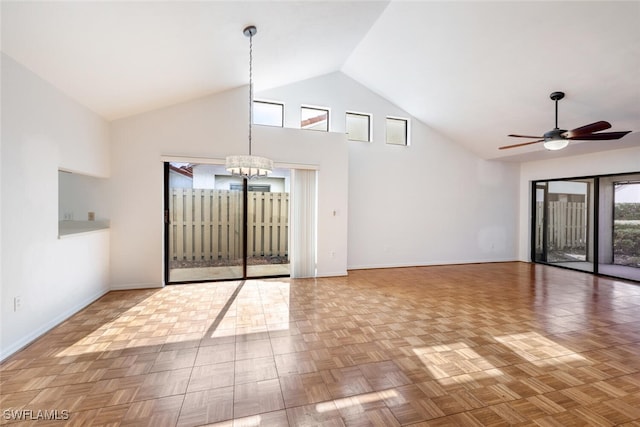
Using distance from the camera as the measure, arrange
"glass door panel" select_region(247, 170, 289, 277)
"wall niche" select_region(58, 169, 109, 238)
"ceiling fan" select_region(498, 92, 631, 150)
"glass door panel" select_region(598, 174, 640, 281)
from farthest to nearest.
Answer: "glass door panel" select_region(598, 174, 640, 281), "glass door panel" select_region(247, 170, 289, 277), "wall niche" select_region(58, 169, 109, 238), "ceiling fan" select_region(498, 92, 631, 150)

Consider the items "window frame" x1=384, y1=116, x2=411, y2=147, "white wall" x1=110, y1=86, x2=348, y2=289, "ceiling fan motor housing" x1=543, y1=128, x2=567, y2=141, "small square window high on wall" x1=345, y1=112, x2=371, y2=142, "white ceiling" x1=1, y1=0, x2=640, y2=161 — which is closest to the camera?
"white ceiling" x1=1, y1=0, x2=640, y2=161

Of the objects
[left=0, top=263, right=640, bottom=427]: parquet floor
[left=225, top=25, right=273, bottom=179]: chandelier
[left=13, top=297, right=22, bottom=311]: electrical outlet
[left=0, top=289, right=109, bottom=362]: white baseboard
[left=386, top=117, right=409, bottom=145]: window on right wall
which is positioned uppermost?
[left=386, top=117, right=409, bottom=145]: window on right wall

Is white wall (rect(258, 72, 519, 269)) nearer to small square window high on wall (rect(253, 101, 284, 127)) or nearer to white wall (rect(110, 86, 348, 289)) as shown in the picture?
small square window high on wall (rect(253, 101, 284, 127))

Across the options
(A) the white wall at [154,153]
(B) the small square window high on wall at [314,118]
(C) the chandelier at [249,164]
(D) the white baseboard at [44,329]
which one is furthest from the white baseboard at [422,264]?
(D) the white baseboard at [44,329]

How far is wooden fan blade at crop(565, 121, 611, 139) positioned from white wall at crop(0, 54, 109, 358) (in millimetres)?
5791

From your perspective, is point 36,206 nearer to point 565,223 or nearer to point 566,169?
point 566,169

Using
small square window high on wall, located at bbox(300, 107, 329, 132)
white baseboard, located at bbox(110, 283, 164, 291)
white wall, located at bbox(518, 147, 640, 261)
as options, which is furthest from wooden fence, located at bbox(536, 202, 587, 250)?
white baseboard, located at bbox(110, 283, 164, 291)

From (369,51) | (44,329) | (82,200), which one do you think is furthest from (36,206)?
(369,51)

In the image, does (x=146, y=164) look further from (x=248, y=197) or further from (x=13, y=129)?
(x=13, y=129)

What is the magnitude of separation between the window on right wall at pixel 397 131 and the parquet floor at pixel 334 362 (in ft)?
11.7

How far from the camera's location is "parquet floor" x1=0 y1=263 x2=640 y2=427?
69.1 inches

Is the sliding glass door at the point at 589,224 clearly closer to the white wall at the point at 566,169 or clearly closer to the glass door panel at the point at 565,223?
the glass door panel at the point at 565,223

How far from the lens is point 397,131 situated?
6.27 metres

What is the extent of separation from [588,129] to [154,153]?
19.2ft
